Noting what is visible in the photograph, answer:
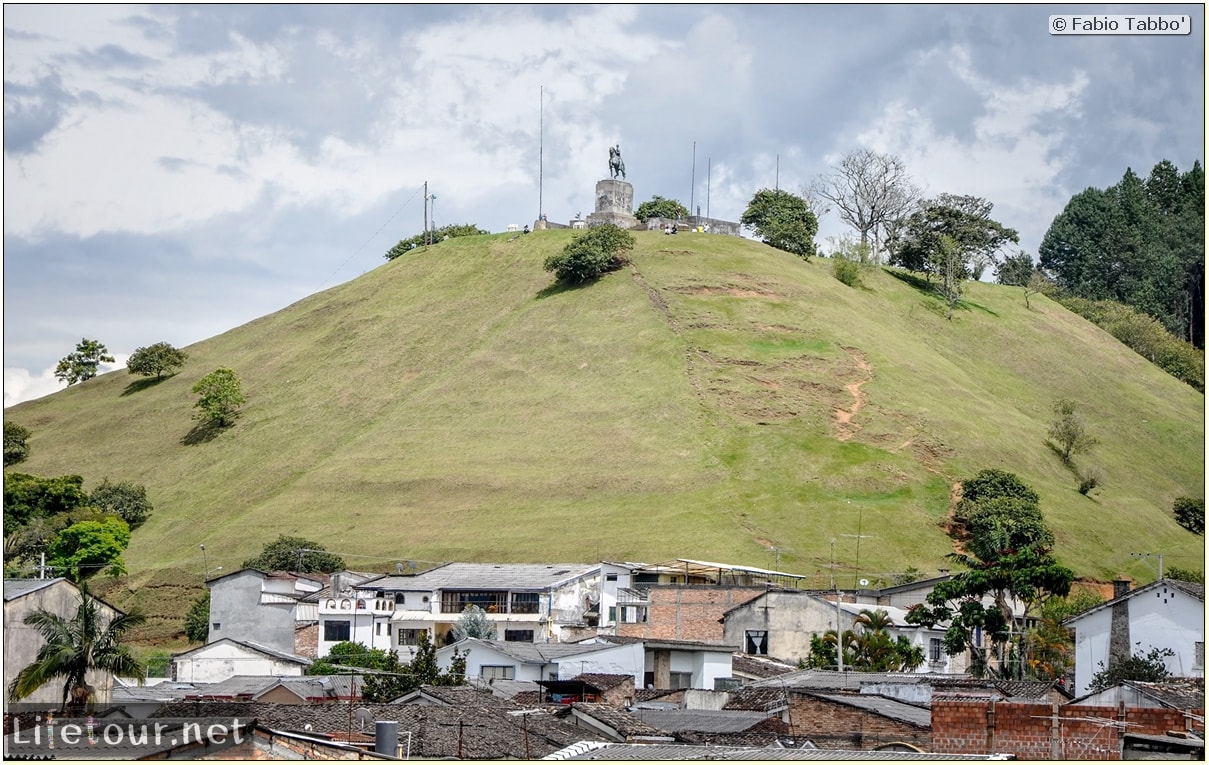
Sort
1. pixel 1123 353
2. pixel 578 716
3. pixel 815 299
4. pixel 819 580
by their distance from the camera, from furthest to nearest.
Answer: pixel 1123 353 → pixel 815 299 → pixel 819 580 → pixel 578 716

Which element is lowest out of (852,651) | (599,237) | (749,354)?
(852,651)

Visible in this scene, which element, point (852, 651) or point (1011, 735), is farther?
point (852, 651)

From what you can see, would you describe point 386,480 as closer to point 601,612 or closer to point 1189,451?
point 601,612

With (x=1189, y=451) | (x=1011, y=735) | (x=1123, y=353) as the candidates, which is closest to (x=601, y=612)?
(x=1011, y=735)

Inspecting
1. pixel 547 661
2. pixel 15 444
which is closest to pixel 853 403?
pixel 15 444

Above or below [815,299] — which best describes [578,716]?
below

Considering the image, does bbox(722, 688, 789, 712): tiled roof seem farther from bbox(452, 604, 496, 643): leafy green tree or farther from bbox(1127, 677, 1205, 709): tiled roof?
bbox(452, 604, 496, 643): leafy green tree

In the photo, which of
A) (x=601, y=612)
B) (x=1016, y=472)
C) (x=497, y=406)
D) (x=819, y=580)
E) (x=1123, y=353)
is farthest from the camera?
(x=1123, y=353)
